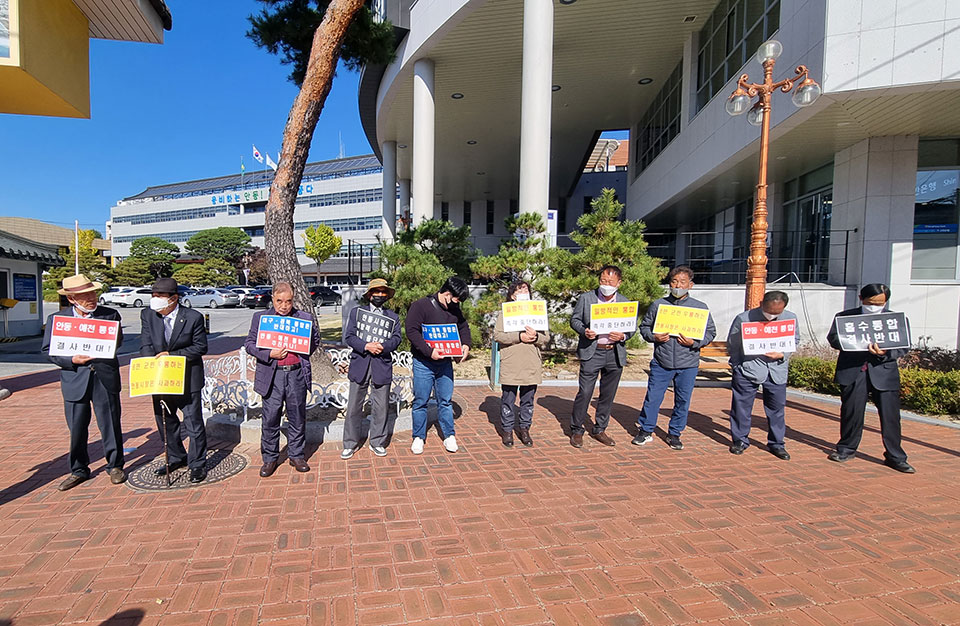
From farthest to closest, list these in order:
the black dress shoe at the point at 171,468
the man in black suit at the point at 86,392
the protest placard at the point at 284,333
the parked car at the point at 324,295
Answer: the parked car at the point at 324,295, the black dress shoe at the point at 171,468, the protest placard at the point at 284,333, the man in black suit at the point at 86,392

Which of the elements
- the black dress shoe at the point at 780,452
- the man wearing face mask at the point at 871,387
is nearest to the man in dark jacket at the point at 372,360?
the black dress shoe at the point at 780,452

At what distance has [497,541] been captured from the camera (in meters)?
3.01

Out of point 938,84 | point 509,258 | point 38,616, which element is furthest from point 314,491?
point 938,84

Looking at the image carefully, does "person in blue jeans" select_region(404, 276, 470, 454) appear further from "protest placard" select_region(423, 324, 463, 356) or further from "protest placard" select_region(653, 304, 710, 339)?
"protest placard" select_region(653, 304, 710, 339)

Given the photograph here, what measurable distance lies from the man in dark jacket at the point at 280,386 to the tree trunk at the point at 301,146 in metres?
2.32

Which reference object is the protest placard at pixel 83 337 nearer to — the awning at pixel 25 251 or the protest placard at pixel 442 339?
the protest placard at pixel 442 339

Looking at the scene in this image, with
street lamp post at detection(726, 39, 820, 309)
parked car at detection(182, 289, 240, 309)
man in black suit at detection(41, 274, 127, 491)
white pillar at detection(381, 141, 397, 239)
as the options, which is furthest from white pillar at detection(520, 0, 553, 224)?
parked car at detection(182, 289, 240, 309)

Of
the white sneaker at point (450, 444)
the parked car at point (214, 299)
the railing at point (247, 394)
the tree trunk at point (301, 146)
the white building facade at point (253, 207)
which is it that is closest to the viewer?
the white sneaker at point (450, 444)

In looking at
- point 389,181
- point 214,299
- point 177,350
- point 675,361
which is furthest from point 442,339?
point 214,299

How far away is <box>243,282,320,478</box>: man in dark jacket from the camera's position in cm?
394

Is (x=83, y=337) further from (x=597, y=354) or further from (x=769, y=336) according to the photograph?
(x=769, y=336)

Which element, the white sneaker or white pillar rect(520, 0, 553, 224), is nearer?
the white sneaker

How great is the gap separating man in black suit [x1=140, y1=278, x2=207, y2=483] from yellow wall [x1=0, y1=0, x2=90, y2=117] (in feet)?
18.2

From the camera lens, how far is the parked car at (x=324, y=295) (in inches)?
1234
